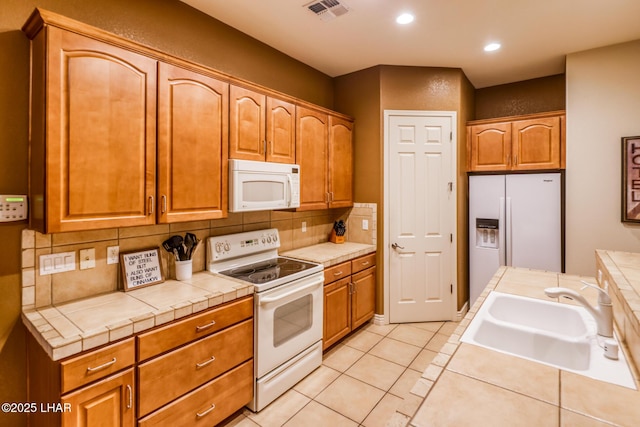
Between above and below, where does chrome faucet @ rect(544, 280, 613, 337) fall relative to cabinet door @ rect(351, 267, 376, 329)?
above

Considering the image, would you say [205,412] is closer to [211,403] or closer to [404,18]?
[211,403]

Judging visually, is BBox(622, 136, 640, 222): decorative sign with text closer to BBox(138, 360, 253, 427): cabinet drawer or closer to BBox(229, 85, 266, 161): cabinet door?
BBox(229, 85, 266, 161): cabinet door

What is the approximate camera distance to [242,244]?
257 cm

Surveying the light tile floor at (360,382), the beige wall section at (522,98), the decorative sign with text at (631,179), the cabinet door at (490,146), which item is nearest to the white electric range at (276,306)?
the light tile floor at (360,382)

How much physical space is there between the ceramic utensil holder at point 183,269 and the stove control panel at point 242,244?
217 mm

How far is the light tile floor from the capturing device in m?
2.05

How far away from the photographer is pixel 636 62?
9.20 ft

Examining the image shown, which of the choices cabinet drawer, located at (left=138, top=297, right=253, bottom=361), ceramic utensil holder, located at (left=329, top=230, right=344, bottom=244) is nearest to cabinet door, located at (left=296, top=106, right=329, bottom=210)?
ceramic utensil holder, located at (left=329, top=230, right=344, bottom=244)

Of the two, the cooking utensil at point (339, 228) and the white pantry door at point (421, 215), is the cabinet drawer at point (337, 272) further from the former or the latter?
the white pantry door at point (421, 215)

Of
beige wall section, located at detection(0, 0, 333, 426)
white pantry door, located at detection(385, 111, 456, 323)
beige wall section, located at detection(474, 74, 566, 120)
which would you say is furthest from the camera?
beige wall section, located at detection(474, 74, 566, 120)

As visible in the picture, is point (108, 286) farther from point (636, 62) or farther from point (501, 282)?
point (636, 62)

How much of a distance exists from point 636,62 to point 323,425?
12.9 feet

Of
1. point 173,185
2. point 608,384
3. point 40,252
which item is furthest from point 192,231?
point 608,384

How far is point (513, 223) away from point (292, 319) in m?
2.61
